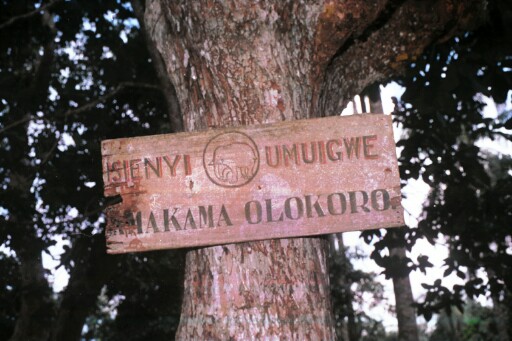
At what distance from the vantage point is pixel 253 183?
1.78m

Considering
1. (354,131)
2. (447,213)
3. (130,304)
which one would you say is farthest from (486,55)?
(130,304)

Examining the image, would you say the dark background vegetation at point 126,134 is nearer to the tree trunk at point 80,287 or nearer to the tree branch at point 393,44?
the tree trunk at point 80,287

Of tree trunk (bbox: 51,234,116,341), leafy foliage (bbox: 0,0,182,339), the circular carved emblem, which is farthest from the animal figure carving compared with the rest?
tree trunk (bbox: 51,234,116,341)

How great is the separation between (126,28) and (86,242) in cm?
290

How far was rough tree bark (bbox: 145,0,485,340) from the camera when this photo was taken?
1.75 meters

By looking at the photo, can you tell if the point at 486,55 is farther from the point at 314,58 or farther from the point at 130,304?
the point at 130,304

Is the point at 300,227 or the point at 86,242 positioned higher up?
the point at 86,242

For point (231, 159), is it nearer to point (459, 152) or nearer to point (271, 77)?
point (271, 77)

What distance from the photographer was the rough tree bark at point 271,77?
68.9 inches

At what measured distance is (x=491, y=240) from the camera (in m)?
5.45

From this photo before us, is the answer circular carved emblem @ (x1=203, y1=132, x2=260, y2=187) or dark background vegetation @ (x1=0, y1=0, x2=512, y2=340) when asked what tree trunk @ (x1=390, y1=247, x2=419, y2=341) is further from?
circular carved emblem @ (x1=203, y1=132, x2=260, y2=187)

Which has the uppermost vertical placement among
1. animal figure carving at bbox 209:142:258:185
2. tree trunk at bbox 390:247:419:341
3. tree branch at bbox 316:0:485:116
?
tree branch at bbox 316:0:485:116

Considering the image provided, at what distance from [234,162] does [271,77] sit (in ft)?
1.15

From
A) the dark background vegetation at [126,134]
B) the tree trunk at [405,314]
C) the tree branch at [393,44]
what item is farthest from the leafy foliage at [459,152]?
the tree trunk at [405,314]
